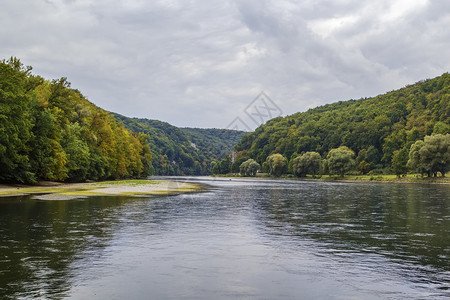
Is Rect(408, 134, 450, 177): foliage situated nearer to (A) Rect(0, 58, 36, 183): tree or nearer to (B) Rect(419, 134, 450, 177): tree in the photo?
(B) Rect(419, 134, 450, 177): tree

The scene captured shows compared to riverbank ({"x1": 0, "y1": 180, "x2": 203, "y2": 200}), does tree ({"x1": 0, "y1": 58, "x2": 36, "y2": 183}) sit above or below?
above

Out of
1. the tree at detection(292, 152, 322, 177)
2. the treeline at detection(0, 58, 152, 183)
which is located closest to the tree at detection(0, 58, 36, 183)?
the treeline at detection(0, 58, 152, 183)

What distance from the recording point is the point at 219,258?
1506 cm

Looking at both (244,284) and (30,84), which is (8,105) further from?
(244,284)

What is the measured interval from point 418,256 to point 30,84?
216 feet

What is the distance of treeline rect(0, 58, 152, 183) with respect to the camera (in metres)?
50.9

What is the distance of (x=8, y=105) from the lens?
50.3 meters

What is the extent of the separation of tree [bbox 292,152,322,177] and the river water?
149 metres

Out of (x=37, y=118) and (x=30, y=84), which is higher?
(x=30, y=84)

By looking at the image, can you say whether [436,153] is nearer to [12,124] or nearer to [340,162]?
[340,162]

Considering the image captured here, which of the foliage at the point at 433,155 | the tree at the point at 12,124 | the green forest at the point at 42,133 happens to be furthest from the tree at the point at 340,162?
the tree at the point at 12,124

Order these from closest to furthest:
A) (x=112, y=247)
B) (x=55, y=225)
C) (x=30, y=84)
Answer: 1. (x=112, y=247)
2. (x=55, y=225)
3. (x=30, y=84)

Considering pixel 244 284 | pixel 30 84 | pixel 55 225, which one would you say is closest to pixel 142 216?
pixel 55 225

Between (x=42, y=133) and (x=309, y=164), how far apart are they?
134 m
